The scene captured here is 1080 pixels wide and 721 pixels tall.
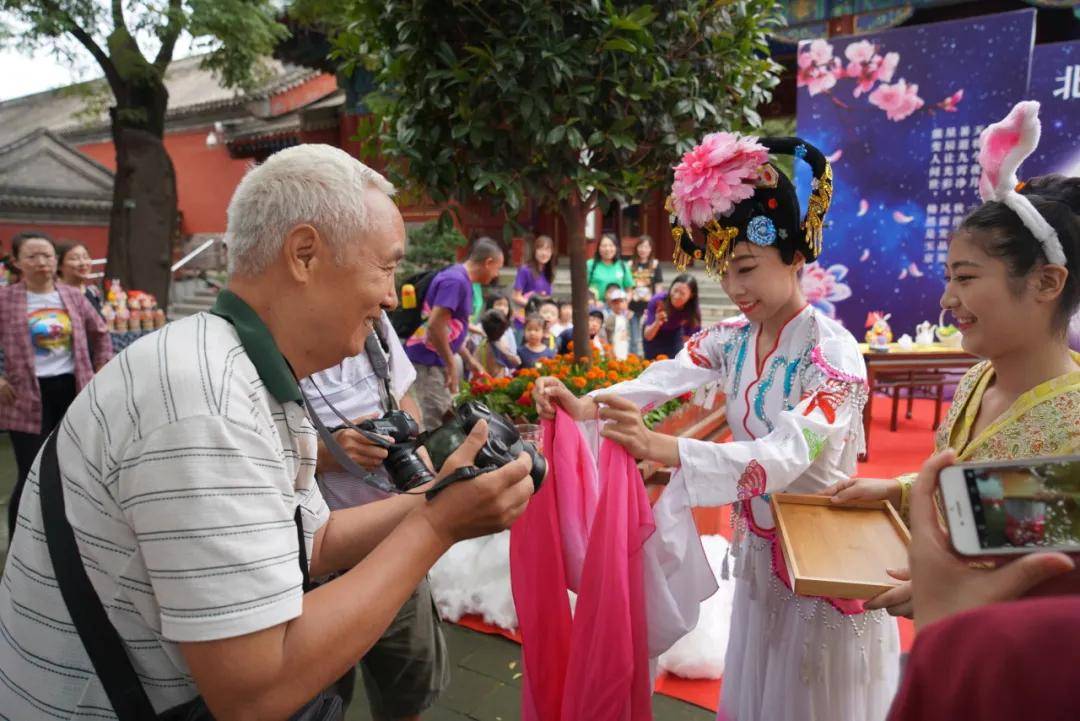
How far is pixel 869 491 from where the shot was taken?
5.64 ft

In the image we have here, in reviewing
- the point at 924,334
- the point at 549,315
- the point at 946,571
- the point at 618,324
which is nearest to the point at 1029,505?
the point at 946,571

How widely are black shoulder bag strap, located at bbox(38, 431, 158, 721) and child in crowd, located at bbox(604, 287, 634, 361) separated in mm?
6923

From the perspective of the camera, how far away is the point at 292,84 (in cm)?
1823

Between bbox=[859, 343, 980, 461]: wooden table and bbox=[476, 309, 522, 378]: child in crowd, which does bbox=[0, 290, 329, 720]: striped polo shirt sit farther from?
bbox=[859, 343, 980, 461]: wooden table

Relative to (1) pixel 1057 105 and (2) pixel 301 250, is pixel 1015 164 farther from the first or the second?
(1) pixel 1057 105

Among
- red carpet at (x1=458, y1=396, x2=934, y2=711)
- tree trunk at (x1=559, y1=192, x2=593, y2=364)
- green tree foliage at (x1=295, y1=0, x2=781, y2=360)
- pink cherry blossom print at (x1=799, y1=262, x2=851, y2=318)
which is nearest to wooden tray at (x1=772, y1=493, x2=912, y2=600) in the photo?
red carpet at (x1=458, y1=396, x2=934, y2=711)

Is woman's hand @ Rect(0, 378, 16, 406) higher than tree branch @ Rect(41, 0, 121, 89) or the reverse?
the reverse

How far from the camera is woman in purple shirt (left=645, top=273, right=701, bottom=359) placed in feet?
21.0

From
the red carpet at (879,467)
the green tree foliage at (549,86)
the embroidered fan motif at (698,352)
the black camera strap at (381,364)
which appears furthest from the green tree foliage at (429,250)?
the embroidered fan motif at (698,352)

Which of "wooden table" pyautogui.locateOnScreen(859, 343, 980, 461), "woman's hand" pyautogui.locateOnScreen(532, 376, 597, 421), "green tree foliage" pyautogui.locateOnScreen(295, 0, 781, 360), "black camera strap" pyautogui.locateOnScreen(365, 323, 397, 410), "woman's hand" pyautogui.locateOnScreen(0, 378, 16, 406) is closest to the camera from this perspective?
"woman's hand" pyautogui.locateOnScreen(532, 376, 597, 421)

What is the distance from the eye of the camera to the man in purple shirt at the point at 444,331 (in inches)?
177

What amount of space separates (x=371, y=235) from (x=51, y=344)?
13.1 ft

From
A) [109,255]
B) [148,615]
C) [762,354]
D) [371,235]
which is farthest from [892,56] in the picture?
[109,255]

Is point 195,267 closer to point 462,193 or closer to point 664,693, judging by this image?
point 462,193
